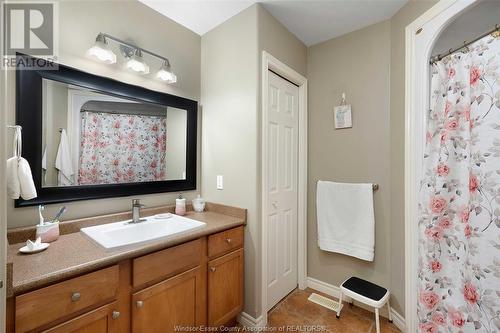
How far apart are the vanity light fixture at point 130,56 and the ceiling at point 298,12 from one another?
1.34 ft

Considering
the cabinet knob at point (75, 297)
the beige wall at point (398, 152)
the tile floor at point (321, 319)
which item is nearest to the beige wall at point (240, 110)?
the tile floor at point (321, 319)

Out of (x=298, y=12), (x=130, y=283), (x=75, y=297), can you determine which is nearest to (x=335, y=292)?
(x=130, y=283)

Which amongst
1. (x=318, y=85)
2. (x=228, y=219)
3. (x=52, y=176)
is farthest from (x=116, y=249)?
(x=318, y=85)

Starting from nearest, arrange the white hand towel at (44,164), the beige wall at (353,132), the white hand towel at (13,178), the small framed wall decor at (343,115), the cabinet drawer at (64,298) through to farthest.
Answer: the cabinet drawer at (64,298) → the white hand towel at (13,178) → the white hand towel at (44,164) → the beige wall at (353,132) → the small framed wall decor at (343,115)

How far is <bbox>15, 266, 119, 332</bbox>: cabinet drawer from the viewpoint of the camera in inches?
31.5

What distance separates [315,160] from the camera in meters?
2.25

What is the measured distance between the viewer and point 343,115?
2037 millimetres

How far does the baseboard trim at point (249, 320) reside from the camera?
168cm

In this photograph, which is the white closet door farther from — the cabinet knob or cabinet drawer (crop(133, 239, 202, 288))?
the cabinet knob

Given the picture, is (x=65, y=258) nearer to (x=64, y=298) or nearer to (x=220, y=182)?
(x=64, y=298)

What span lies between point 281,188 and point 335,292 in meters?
1.14

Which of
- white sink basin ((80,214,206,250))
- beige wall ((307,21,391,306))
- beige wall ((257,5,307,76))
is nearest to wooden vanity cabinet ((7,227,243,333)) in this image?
white sink basin ((80,214,206,250))

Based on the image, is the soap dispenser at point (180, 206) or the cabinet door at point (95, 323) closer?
the cabinet door at point (95, 323)

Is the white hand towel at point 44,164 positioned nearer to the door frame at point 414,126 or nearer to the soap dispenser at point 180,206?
the soap dispenser at point 180,206
